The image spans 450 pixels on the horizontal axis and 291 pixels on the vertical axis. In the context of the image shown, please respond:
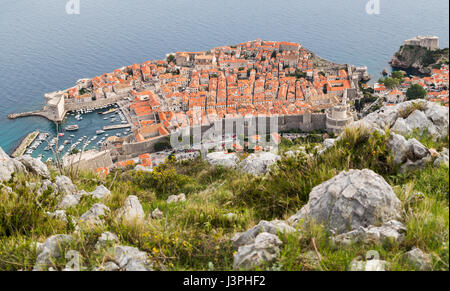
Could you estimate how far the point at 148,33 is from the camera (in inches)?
1677

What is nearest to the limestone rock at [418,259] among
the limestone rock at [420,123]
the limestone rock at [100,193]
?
the limestone rock at [420,123]

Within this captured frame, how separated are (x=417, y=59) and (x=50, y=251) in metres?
30.7

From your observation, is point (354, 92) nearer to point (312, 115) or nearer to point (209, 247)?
point (312, 115)

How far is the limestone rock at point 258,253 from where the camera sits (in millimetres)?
1580

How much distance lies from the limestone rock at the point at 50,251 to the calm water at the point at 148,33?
2136cm

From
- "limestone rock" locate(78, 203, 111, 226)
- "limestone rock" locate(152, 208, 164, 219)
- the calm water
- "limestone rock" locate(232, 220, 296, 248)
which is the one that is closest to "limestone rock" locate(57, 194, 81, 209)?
"limestone rock" locate(78, 203, 111, 226)

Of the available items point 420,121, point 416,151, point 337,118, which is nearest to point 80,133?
point 337,118

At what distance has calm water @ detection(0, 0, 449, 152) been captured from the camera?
29.0 meters

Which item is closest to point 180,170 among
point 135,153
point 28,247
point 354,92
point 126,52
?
point 28,247

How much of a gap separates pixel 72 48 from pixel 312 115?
27963 mm

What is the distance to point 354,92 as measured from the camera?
79.1ft

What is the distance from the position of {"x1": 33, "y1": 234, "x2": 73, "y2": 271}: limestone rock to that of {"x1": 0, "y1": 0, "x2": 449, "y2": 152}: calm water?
2136cm

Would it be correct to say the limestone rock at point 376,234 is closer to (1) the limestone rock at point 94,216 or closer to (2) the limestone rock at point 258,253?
(2) the limestone rock at point 258,253

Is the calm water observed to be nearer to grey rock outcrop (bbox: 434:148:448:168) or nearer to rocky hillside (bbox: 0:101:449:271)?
rocky hillside (bbox: 0:101:449:271)
